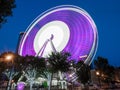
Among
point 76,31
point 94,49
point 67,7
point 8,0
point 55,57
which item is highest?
point 67,7

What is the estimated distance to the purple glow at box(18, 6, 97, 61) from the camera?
6353 centimetres

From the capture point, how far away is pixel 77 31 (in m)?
69.4

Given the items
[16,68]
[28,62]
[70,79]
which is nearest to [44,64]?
[28,62]

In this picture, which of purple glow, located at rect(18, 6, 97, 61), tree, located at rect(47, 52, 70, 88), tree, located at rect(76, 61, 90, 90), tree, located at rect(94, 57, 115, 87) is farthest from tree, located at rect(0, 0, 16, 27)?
tree, located at rect(94, 57, 115, 87)

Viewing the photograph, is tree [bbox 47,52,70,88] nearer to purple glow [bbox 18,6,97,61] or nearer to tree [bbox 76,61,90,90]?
tree [bbox 76,61,90,90]

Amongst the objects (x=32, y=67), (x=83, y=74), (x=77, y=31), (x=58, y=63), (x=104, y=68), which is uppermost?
(x=77, y=31)

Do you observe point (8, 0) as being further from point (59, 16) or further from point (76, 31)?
point (59, 16)

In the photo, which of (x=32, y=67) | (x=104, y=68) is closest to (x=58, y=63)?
(x=32, y=67)

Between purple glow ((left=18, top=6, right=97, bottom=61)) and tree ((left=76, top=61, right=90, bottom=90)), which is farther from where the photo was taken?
purple glow ((left=18, top=6, right=97, bottom=61))

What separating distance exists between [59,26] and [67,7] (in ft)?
28.1

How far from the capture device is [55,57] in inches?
1879

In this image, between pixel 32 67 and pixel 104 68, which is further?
pixel 104 68

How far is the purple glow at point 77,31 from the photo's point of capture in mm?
63531

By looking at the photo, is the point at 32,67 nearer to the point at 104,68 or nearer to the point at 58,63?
the point at 58,63
